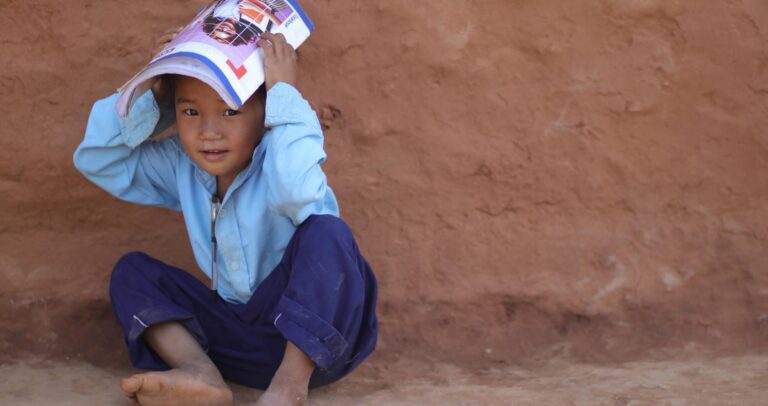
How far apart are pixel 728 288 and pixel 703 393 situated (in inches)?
20.9

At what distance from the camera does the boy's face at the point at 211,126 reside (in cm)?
245

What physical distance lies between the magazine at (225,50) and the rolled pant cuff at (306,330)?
16.6 inches

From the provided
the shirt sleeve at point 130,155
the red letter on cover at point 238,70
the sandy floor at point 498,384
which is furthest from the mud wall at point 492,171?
the red letter on cover at point 238,70

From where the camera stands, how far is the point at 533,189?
2.94 metres

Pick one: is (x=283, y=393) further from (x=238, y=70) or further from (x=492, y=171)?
(x=492, y=171)

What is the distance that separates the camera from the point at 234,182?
2.51 m

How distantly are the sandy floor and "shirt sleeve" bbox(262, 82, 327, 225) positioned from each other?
44 cm

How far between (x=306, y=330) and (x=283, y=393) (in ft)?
0.44

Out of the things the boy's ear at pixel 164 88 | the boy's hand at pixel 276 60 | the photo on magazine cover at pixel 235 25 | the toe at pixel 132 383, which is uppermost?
the photo on magazine cover at pixel 235 25

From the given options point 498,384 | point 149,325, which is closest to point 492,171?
point 498,384

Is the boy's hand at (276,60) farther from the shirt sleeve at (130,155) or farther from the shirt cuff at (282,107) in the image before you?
the shirt sleeve at (130,155)

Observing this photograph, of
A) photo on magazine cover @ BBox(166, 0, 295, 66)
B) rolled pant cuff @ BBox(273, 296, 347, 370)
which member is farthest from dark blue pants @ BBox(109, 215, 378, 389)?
photo on magazine cover @ BBox(166, 0, 295, 66)

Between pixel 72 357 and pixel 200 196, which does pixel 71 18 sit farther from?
pixel 72 357

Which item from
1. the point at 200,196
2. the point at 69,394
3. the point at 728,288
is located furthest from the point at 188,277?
the point at 728,288
